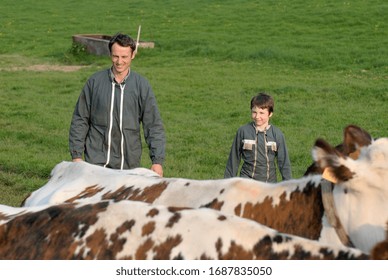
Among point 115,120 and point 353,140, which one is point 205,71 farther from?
point 353,140

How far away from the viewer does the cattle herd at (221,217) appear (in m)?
3.72

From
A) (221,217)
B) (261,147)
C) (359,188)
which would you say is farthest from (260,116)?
(221,217)

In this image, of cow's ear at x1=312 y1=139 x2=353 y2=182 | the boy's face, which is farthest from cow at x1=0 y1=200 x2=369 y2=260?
the boy's face

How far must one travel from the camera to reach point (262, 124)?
8.13 meters

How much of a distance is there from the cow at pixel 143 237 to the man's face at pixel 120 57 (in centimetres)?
299

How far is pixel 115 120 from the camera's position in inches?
292

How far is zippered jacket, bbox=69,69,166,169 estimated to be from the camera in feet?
24.2

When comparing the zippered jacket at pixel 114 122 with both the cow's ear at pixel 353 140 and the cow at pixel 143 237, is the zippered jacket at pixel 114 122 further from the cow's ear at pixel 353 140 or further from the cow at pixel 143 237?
the cow at pixel 143 237

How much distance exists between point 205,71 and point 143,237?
22.0m

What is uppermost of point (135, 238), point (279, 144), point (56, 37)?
point (135, 238)

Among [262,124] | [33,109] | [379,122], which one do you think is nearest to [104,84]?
[262,124]

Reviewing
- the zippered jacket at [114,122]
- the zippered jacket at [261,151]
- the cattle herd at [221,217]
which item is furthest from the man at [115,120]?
the cattle herd at [221,217]

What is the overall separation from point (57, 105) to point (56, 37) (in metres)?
19.7

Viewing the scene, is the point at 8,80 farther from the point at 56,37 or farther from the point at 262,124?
the point at 262,124
